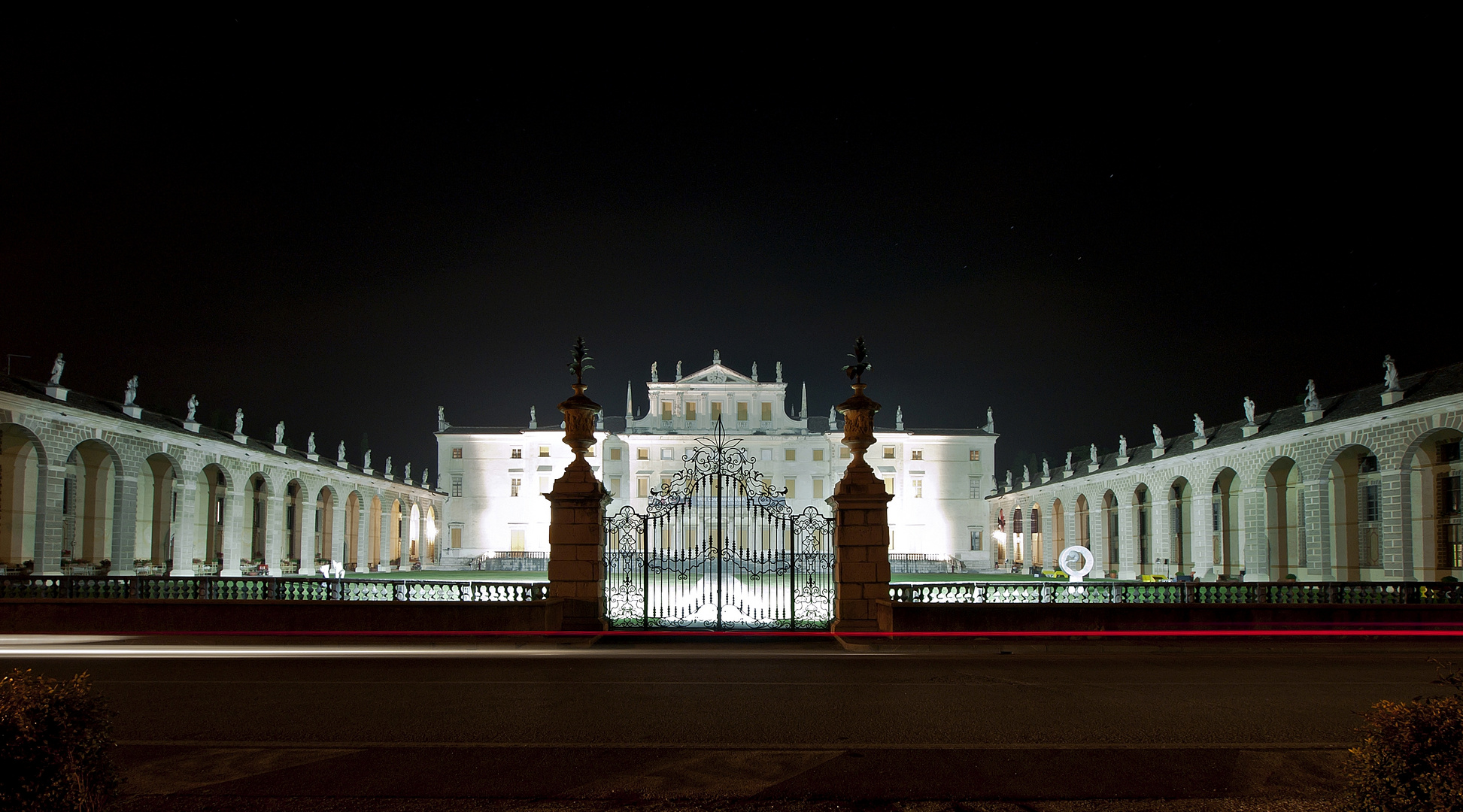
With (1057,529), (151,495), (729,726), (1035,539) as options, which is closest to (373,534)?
(151,495)

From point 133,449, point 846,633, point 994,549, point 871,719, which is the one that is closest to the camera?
point 871,719

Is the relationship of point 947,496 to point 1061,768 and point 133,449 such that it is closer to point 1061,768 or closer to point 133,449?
point 133,449

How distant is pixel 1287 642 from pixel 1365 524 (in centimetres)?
2623

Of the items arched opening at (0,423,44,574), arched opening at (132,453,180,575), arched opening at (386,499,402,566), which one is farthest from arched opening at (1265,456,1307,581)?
arched opening at (386,499,402,566)

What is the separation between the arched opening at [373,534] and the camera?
53.8 meters

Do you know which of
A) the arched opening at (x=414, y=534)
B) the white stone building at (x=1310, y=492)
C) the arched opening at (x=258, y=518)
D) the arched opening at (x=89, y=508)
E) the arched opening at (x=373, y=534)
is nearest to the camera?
the white stone building at (x=1310, y=492)

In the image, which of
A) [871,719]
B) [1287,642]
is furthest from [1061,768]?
[1287,642]

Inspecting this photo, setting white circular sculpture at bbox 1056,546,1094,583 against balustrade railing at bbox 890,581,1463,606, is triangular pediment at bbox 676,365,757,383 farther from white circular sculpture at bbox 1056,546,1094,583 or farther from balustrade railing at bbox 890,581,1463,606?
balustrade railing at bbox 890,581,1463,606

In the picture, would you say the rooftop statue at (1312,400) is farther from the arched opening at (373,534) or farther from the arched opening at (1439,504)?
the arched opening at (373,534)

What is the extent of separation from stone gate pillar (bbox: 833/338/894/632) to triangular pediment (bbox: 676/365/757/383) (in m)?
54.9

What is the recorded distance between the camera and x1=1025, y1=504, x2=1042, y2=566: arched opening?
61.4 m

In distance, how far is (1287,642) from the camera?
15164 mm

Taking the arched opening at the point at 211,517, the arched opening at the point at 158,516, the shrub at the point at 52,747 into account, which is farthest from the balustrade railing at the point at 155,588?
the arched opening at the point at 211,517

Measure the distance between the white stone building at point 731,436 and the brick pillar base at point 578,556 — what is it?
53735 millimetres
